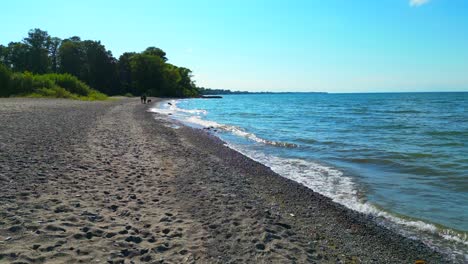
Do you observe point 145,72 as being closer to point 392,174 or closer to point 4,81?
point 4,81

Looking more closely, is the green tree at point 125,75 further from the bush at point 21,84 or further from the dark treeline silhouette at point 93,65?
Result: the bush at point 21,84

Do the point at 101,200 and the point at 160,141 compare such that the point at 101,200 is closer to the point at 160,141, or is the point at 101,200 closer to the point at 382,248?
the point at 382,248

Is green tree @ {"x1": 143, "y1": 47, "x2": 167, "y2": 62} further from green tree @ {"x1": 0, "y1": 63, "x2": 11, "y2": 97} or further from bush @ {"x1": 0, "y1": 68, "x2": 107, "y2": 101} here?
green tree @ {"x1": 0, "y1": 63, "x2": 11, "y2": 97}

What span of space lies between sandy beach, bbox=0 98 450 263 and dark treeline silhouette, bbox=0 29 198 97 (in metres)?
85.5

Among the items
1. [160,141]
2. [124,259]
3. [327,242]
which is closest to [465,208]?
[327,242]

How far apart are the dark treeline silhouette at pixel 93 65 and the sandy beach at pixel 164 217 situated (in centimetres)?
8551

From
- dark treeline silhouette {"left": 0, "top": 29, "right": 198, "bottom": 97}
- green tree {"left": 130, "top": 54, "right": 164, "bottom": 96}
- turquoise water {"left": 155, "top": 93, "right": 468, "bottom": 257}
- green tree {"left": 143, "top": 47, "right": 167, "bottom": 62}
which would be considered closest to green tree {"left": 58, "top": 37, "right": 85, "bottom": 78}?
dark treeline silhouette {"left": 0, "top": 29, "right": 198, "bottom": 97}

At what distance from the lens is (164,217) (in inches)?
274

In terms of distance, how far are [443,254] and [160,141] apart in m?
14.1

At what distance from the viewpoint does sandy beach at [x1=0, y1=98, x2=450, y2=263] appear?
5.41 m

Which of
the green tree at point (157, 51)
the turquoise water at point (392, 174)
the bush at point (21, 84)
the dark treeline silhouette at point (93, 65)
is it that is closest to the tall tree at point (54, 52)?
the dark treeline silhouette at point (93, 65)

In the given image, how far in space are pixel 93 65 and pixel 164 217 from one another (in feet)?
354

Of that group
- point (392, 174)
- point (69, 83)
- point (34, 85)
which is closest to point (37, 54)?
point (69, 83)

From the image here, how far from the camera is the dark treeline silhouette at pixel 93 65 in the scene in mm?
96062
